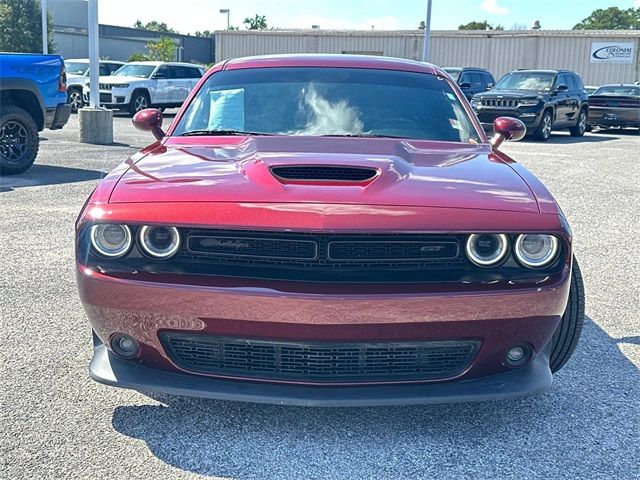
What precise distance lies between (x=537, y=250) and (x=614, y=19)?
10303 cm

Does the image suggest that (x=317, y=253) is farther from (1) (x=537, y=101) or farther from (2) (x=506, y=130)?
(1) (x=537, y=101)

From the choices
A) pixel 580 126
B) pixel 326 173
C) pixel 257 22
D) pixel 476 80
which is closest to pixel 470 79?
pixel 476 80

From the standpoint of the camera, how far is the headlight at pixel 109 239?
275cm

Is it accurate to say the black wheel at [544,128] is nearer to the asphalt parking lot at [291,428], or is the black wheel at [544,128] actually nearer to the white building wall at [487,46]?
the asphalt parking lot at [291,428]

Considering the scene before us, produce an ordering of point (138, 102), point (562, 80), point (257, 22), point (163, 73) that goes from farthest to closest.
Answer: point (257, 22) < point (163, 73) < point (138, 102) < point (562, 80)

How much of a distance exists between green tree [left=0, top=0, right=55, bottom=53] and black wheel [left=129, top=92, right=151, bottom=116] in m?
23.2

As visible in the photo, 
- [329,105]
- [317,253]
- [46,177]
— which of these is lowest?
[46,177]

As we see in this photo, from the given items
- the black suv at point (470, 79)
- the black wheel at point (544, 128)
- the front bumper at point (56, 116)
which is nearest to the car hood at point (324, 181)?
the front bumper at point (56, 116)

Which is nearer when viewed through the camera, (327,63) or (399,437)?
(399,437)

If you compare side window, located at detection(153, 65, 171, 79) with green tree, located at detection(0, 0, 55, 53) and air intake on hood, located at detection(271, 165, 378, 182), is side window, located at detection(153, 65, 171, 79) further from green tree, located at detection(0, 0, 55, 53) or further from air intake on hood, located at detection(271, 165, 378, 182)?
green tree, located at detection(0, 0, 55, 53)

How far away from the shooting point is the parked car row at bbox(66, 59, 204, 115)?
20.1 m

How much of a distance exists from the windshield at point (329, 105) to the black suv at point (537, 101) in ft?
42.8

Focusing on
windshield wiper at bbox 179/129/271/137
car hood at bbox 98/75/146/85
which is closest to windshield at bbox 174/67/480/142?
windshield wiper at bbox 179/129/271/137

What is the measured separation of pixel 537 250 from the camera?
9.09 ft
